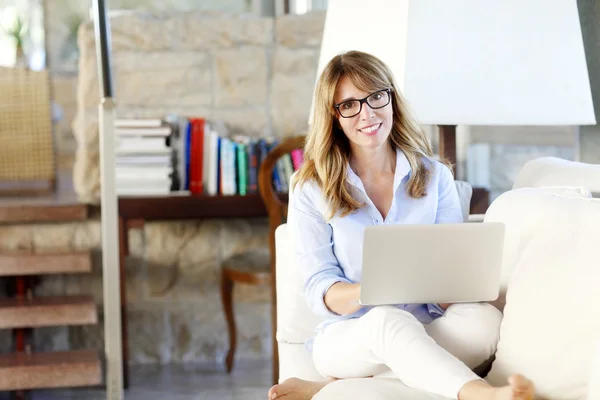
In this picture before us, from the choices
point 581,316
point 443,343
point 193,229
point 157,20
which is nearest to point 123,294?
point 193,229

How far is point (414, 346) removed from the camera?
1704 mm

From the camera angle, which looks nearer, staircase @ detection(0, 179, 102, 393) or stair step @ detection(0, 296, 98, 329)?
staircase @ detection(0, 179, 102, 393)

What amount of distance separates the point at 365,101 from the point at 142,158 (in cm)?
205

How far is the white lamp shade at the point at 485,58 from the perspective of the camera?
7.36 feet

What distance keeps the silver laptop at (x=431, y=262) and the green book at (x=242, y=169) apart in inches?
89.3

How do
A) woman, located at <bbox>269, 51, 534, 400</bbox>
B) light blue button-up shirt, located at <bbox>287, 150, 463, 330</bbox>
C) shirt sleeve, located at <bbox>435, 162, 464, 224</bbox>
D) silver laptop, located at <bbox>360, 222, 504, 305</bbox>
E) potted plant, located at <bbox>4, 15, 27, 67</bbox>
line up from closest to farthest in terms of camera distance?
silver laptop, located at <bbox>360, 222, 504, 305</bbox>, woman, located at <bbox>269, 51, 534, 400</bbox>, light blue button-up shirt, located at <bbox>287, 150, 463, 330</bbox>, shirt sleeve, located at <bbox>435, 162, 464, 224</bbox>, potted plant, located at <bbox>4, 15, 27, 67</bbox>

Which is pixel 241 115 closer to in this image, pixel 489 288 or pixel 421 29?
pixel 421 29

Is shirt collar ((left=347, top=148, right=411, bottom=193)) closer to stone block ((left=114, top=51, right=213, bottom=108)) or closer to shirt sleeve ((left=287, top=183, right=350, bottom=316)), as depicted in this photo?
shirt sleeve ((left=287, top=183, right=350, bottom=316))

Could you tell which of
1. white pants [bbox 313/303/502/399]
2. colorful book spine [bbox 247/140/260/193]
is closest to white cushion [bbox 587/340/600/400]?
white pants [bbox 313/303/502/399]

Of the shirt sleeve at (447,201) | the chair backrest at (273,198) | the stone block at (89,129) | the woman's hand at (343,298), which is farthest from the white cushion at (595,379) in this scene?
the stone block at (89,129)

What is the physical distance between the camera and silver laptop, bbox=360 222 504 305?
68.5 inches

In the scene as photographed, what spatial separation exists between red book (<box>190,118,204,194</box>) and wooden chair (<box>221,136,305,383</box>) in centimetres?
35

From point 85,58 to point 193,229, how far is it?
0.90 metres

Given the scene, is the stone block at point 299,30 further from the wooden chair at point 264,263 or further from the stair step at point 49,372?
the stair step at point 49,372
